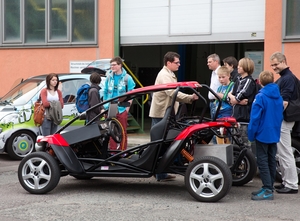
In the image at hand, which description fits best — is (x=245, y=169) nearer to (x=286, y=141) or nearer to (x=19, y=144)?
(x=286, y=141)

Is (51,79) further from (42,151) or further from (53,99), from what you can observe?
(42,151)

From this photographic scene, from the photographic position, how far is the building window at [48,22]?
17.7m

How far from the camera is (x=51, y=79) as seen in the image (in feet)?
35.9

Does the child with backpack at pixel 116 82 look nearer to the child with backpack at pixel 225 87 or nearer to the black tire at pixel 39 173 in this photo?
the child with backpack at pixel 225 87

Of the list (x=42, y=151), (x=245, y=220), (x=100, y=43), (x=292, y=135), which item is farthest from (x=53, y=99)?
(x=100, y=43)

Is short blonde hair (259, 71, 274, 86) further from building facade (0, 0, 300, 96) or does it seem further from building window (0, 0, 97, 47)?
building window (0, 0, 97, 47)

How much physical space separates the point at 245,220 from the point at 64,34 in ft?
40.3

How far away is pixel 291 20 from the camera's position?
569 inches

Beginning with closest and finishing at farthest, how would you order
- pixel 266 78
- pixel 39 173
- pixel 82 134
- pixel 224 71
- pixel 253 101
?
1. pixel 266 78
2. pixel 39 173
3. pixel 82 134
4. pixel 253 101
5. pixel 224 71

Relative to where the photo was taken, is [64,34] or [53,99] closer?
[53,99]

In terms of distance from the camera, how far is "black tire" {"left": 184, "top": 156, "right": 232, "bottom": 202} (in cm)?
748

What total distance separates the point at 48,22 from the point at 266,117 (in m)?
11.7

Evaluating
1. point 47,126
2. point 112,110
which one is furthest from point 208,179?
point 47,126

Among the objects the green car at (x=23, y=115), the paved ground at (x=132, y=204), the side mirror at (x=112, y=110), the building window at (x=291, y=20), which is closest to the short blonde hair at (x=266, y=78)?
the paved ground at (x=132, y=204)
